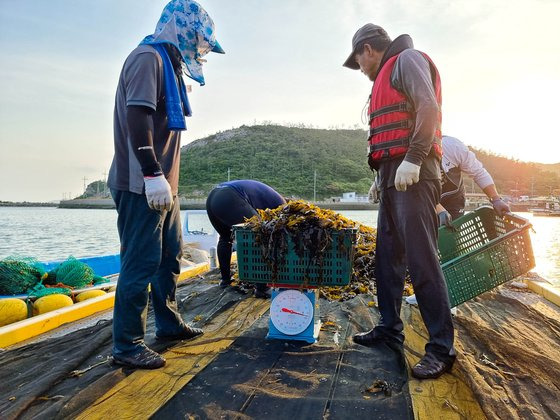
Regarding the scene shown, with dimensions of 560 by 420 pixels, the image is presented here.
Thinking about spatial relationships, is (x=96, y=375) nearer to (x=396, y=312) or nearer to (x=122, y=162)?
(x=122, y=162)

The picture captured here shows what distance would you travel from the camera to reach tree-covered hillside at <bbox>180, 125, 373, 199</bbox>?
2692 inches

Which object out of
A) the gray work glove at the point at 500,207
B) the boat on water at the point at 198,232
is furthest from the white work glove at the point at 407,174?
the boat on water at the point at 198,232

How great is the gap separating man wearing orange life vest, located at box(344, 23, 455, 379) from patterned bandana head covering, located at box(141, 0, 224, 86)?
1.01 metres

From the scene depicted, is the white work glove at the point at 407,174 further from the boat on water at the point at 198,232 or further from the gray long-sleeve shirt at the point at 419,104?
the boat on water at the point at 198,232

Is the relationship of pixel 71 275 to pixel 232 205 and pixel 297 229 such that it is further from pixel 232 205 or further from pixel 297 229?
pixel 297 229

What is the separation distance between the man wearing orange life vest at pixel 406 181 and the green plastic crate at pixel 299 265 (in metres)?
0.29

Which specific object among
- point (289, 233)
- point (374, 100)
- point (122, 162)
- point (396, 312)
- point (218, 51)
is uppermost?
point (218, 51)

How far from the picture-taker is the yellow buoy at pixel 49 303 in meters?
3.96

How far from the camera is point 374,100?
277 centimetres

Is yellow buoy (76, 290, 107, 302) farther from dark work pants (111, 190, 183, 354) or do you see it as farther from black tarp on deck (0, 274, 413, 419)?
dark work pants (111, 190, 183, 354)

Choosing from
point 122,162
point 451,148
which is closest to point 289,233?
point 122,162

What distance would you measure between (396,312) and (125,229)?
5.85ft

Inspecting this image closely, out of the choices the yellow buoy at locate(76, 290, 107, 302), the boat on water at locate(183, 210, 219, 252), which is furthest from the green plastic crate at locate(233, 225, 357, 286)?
the boat on water at locate(183, 210, 219, 252)

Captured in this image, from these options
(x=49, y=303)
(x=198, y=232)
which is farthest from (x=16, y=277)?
(x=198, y=232)
